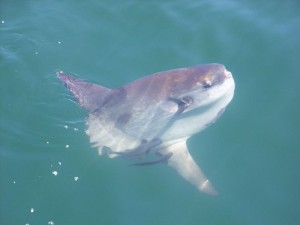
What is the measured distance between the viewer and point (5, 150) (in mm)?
7070

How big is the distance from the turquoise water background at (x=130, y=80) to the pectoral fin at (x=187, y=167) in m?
0.24

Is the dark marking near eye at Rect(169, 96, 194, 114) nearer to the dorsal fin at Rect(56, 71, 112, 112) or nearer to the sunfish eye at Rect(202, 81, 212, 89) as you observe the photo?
the sunfish eye at Rect(202, 81, 212, 89)

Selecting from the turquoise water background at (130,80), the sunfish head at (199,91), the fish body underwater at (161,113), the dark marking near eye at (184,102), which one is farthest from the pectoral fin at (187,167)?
the dark marking near eye at (184,102)

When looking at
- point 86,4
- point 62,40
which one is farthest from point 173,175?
point 86,4

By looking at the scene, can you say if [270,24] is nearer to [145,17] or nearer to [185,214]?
[145,17]

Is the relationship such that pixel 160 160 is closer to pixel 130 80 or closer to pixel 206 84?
pixel 206 84

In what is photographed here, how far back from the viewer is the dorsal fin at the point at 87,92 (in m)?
6.95

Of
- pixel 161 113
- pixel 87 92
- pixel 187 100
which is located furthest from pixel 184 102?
pixel 87 92

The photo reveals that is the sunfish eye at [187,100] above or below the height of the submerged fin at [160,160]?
above

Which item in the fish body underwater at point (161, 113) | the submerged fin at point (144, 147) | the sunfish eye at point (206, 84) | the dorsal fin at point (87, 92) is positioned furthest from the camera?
the dorsal fin at point (87, 92)

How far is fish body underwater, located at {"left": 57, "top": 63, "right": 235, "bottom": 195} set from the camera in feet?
20.7

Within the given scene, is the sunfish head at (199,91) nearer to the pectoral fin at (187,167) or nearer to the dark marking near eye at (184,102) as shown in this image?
the dark marking near eye at (184,102)

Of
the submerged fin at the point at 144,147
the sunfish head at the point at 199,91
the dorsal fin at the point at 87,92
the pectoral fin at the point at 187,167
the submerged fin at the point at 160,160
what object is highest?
the dorsal fin at the point at 87,92

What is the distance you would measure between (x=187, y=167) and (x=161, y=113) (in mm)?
1044
